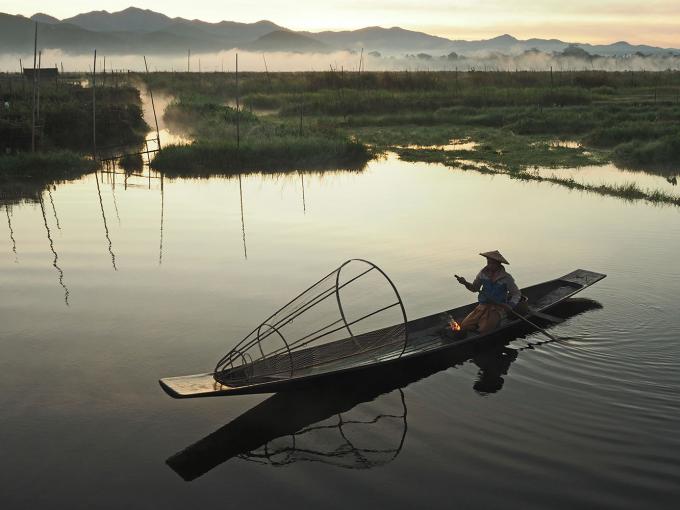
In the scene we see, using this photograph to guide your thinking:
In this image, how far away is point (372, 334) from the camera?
27.5 feet

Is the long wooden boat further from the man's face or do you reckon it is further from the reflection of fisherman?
the man's face

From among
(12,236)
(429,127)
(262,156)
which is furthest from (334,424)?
(429,127)

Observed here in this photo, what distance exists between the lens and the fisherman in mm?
8570

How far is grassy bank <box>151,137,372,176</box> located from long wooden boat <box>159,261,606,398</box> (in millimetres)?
13862

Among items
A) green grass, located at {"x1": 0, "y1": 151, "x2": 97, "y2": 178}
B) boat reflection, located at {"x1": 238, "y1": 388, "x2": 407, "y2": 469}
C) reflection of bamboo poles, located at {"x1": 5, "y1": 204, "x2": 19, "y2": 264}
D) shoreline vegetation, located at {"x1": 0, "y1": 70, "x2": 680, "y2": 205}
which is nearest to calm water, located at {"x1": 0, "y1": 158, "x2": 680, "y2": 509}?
boat reflection, located at {"x1": 238, "y1": 388, "x2": 407, "y2": 469}

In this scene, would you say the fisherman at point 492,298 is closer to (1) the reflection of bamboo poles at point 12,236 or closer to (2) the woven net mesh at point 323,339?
(2) the woven net mesh at point 323,339

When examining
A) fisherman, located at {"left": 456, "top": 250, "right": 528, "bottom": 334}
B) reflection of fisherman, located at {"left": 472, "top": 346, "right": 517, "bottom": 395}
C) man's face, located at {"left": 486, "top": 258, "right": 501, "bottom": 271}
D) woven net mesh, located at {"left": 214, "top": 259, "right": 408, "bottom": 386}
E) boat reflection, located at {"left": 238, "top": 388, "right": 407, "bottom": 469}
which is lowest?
boat reflection, located at {"left": 238, "top": 388, "right": 407, "bottom": 469}

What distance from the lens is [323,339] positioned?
898 cm

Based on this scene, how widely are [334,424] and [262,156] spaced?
1785cm

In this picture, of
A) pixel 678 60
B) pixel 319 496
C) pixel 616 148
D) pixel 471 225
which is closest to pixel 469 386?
pixel 319 496

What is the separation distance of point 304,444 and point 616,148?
22177 mm

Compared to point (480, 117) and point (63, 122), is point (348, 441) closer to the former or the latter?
point (63, 122)

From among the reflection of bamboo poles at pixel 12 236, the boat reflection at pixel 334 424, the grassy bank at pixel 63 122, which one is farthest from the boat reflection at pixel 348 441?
the grassy bank at pixel 63 122

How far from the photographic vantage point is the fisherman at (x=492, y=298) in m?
8.57
